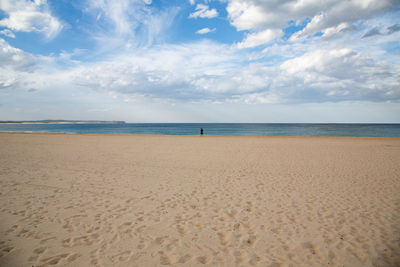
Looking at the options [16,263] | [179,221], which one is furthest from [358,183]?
[16,263]

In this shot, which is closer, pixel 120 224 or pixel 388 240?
pixel 388 240

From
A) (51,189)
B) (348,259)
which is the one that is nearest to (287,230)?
(348,259)

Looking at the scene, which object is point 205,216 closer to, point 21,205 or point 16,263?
point 16,263

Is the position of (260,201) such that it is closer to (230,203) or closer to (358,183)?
(230,203)

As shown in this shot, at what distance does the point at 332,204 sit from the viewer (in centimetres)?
651

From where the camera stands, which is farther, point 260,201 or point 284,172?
point 284,172

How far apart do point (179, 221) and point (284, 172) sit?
7388mm

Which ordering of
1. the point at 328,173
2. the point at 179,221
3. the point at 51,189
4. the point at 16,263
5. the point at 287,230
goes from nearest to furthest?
the point at 16,263
the point at 287,230
the point at 179,221
the point at 51,189
the point at 328,173

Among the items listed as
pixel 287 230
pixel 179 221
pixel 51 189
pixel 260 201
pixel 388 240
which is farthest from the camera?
pixel 51 189

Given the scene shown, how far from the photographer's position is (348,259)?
3984 mm

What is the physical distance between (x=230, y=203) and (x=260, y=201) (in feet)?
3.39

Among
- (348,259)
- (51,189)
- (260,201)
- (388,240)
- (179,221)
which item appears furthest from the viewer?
(51,189)

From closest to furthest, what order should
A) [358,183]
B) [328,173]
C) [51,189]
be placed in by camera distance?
1. [51,189]
2. [358,183]
3. [328,173]

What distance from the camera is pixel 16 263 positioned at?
3721 mm
